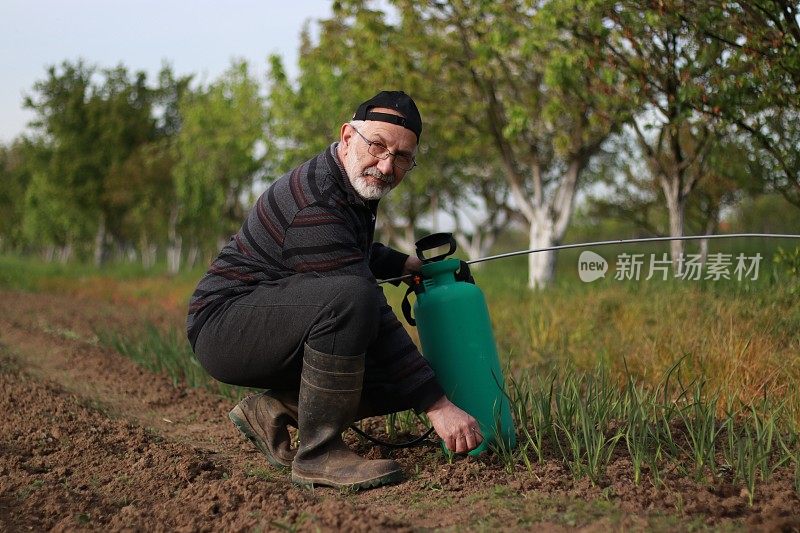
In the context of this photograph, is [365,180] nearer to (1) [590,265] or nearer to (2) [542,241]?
(1) [590,265]

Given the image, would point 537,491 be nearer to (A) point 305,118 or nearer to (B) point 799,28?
(B) point 799,28

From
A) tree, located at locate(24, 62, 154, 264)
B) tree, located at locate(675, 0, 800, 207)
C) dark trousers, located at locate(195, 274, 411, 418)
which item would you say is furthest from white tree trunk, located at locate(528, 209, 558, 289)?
tree, located at locate(24, 62, 154, 264)

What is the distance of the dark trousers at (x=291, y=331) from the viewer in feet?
9.24

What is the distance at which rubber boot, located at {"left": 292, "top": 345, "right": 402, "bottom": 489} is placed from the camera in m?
2.87

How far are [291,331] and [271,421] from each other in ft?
1.70

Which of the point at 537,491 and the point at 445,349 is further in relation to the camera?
the point at 445,349

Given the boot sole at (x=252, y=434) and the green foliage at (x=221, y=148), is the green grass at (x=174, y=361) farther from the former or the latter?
the green foliage at (x=221, y=148)

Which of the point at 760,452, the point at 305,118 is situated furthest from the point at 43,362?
the point at 305,118

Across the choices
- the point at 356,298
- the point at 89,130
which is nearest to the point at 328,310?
the point at 356,298

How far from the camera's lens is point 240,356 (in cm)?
303

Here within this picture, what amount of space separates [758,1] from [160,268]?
18419mm

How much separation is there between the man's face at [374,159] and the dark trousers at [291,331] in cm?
35

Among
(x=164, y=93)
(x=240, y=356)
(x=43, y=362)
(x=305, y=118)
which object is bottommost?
(x=43, y=362)

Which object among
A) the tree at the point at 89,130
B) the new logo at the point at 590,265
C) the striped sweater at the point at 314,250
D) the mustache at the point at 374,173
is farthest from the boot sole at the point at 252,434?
the tree at the point at 89,130
